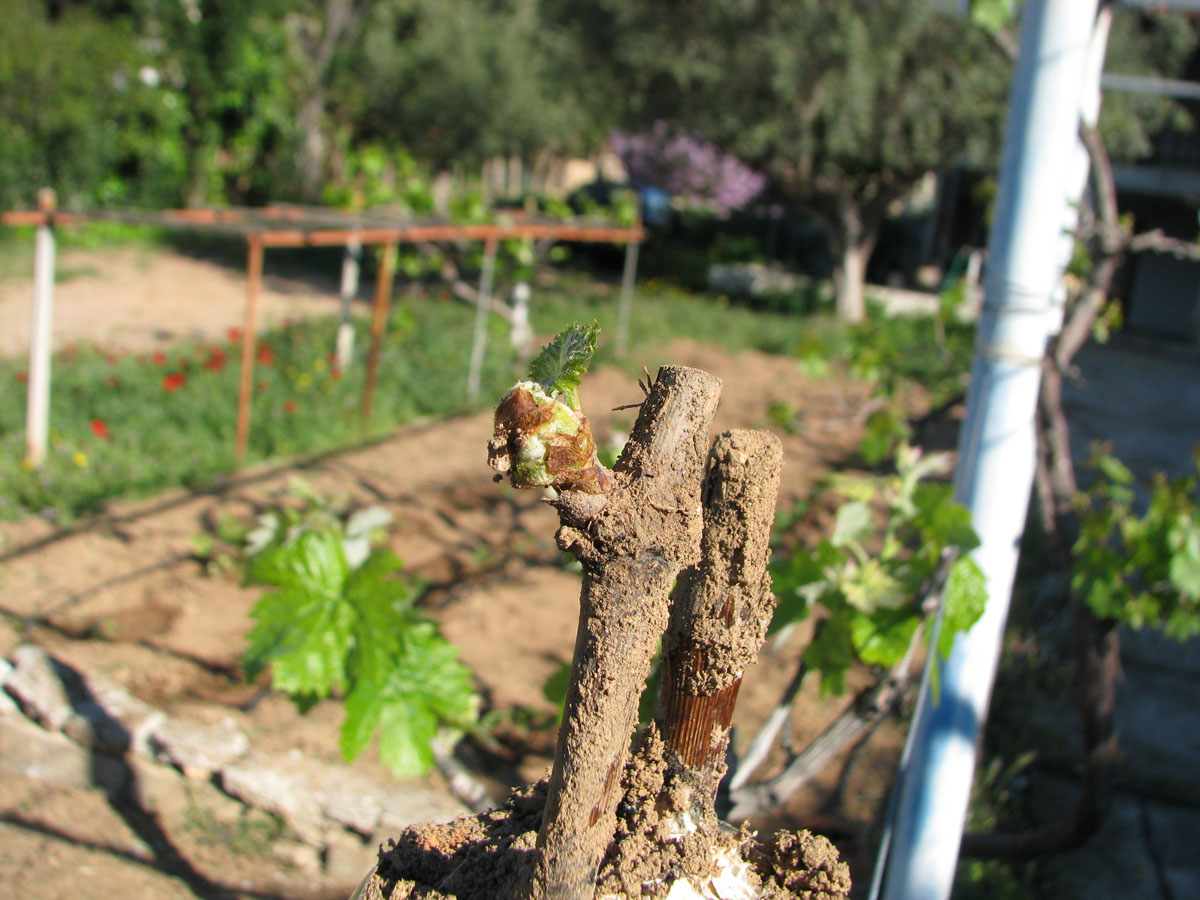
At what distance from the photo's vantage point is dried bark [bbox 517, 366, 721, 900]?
2.72ft

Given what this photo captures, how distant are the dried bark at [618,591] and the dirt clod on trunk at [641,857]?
86mm

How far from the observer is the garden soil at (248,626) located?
2.94 metres

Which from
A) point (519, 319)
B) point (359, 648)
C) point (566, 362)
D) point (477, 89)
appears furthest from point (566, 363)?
point (477, 89)

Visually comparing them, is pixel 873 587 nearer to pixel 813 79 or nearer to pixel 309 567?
pixel 309 567

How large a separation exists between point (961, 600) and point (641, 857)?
105cm

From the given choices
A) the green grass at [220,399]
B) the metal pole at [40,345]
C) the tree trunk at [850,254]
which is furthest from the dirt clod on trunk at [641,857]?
the tree trunk at [850,254]

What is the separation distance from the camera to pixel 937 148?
39.1 feet

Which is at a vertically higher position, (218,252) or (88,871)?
(218,252)

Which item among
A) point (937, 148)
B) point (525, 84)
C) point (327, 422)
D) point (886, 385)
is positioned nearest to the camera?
point (886, 385)

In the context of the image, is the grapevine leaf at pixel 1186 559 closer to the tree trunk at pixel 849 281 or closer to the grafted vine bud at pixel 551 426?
the grafted vine bud at pixel 551 426

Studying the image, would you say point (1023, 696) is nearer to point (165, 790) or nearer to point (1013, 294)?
point (1013, 294)

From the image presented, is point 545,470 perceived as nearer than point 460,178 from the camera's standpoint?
Yes

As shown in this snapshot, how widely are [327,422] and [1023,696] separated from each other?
477cm

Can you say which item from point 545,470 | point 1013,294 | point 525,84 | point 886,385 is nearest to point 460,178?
point 525,84
